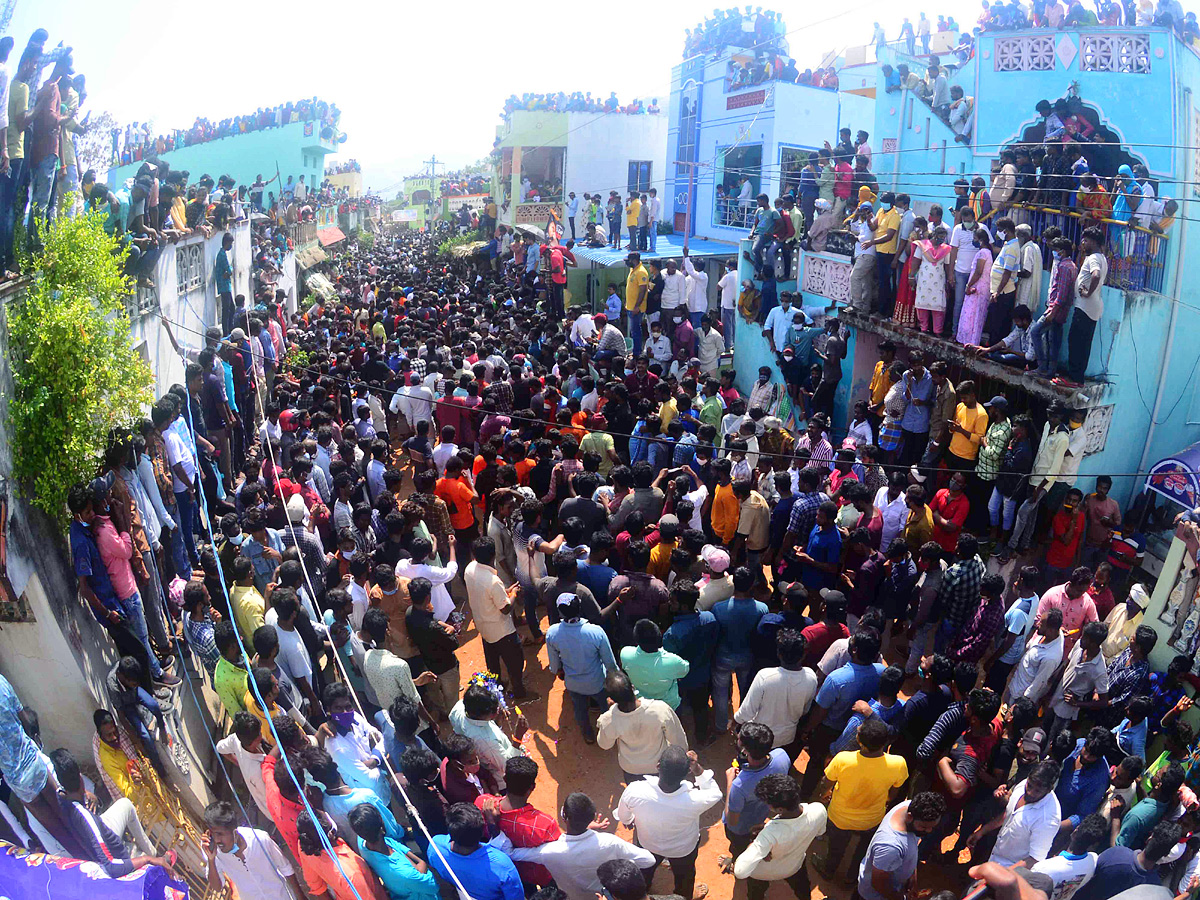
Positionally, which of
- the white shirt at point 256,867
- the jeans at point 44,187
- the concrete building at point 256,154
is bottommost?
the white shirt at point 256,867

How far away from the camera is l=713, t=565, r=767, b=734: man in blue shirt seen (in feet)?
17.7

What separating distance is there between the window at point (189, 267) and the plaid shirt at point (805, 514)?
25.1ft

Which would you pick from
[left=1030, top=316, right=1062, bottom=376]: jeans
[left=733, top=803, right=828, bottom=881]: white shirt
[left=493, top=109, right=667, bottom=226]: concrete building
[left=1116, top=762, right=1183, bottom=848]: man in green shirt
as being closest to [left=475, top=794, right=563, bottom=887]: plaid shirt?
[left=733, top=803, right=828, bottom=881]: white shirt

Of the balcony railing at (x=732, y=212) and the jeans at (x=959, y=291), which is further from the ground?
the balcony railing at (x=732, y=212)

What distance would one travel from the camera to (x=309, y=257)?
23391 millimetres

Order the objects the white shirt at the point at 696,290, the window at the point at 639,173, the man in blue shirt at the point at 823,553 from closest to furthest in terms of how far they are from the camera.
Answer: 1. the man in blue shirt at the point at 823,553
2. the white shirt at the point at 696,290
3. the window at the point at 639,173

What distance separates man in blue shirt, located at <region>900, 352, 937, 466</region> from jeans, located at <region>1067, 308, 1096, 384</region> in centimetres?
128

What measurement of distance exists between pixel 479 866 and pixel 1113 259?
8.32 meters

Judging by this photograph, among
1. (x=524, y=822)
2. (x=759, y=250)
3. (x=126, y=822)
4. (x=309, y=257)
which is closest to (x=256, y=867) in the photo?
(x=126, y=822)

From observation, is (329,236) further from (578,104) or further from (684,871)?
(684,871)

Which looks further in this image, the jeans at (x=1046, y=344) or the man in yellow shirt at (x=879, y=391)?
the man in yellow shirt at (x=879, y=391)

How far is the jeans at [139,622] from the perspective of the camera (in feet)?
18.1

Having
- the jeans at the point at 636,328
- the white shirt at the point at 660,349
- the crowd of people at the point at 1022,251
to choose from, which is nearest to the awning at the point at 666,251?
the jeans at the point at 636,328

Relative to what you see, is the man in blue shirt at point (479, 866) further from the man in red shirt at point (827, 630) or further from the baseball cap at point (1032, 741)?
the baseball cap at point (1032, 741)
